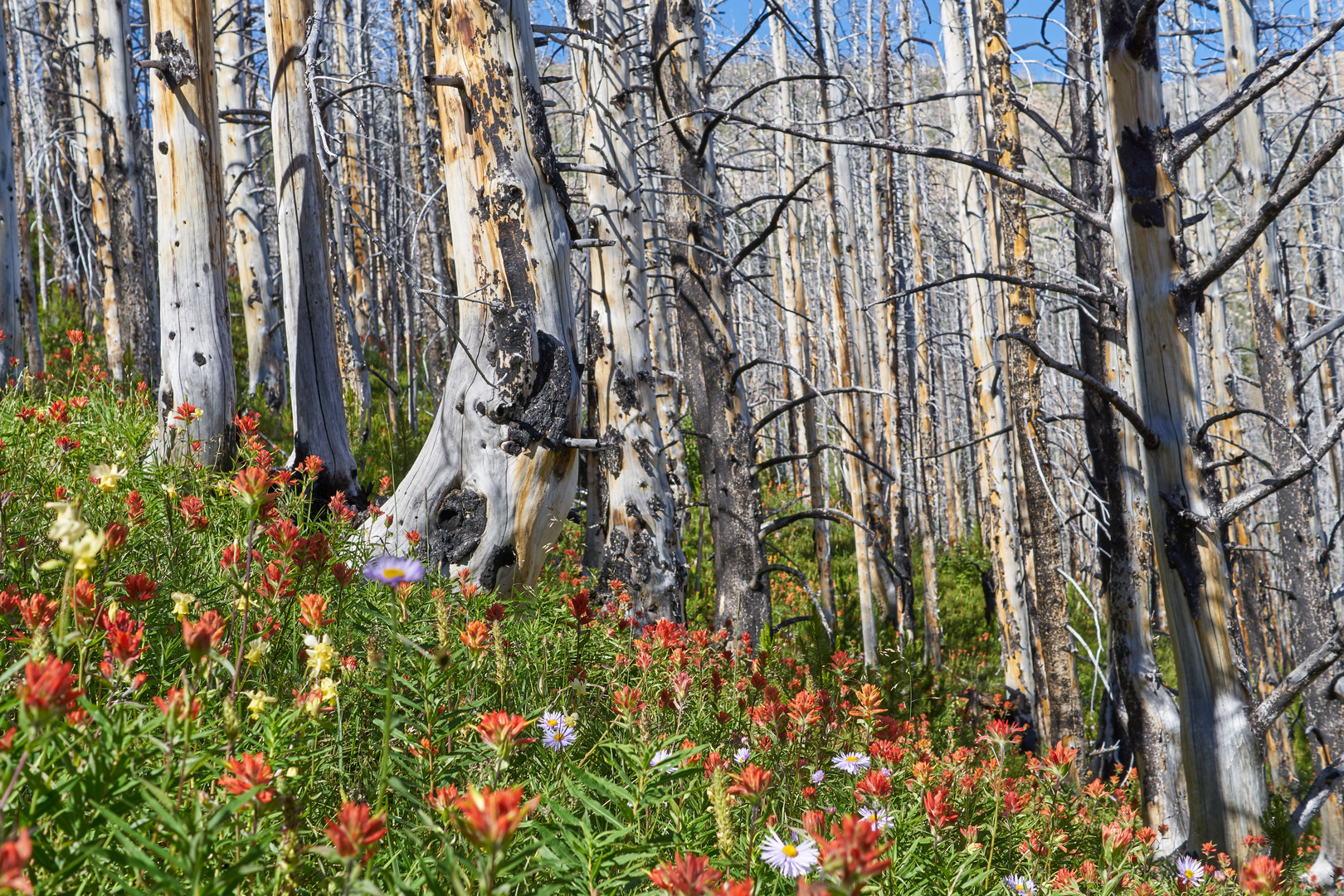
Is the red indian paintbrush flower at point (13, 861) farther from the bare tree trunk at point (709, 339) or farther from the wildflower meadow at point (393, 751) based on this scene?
the bare tree trunk at point (709, 339)

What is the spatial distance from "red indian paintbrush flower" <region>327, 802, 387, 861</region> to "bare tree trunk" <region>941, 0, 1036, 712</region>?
702 centimetres

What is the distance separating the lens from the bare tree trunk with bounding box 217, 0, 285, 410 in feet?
29.5

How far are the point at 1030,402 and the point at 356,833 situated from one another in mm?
5817

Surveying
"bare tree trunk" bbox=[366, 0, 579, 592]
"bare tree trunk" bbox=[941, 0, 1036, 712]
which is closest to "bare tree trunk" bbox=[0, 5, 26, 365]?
"bare tree trunk" bbox=[366, 0, 579, 592]

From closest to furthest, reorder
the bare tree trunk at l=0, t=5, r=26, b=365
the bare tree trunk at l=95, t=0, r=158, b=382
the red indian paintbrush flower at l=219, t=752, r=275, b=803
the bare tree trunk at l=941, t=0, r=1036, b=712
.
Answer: the red indian paintbrush flower at l=219, t=752, r=275, b=803 → the bare tree trunk at l=0, t=5, r=26, b=365 → the bare tree trunk at l=95, t=0, r=158, b=382 → the bare tree trunk at l=941, t=0, r=1036, b=712

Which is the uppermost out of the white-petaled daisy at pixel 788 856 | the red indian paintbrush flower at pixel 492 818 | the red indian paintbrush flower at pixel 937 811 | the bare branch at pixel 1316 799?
the red indian paintbrush flower at pixel 492 818

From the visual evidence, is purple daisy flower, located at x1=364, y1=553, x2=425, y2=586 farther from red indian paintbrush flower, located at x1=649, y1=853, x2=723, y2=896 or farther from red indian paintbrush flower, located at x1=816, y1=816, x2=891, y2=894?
red indian paintbrush flower, located at x1=816, y1=816, x2=891, y2=894

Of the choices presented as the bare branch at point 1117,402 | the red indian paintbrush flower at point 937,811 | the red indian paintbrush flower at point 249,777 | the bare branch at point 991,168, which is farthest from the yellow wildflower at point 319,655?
the bare branch at point 1117,402

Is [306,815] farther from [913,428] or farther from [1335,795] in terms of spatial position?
[913,428]

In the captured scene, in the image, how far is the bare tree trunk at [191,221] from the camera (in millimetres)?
4309

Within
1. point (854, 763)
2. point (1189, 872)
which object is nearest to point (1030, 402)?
point (1189, 872)

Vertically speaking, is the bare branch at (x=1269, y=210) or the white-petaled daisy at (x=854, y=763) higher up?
the bare branch at (x=1269, y=210)

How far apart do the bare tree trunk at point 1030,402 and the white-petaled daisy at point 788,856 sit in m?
4.82

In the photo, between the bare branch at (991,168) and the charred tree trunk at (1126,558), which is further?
the charred tree trunk at (1126,558)
